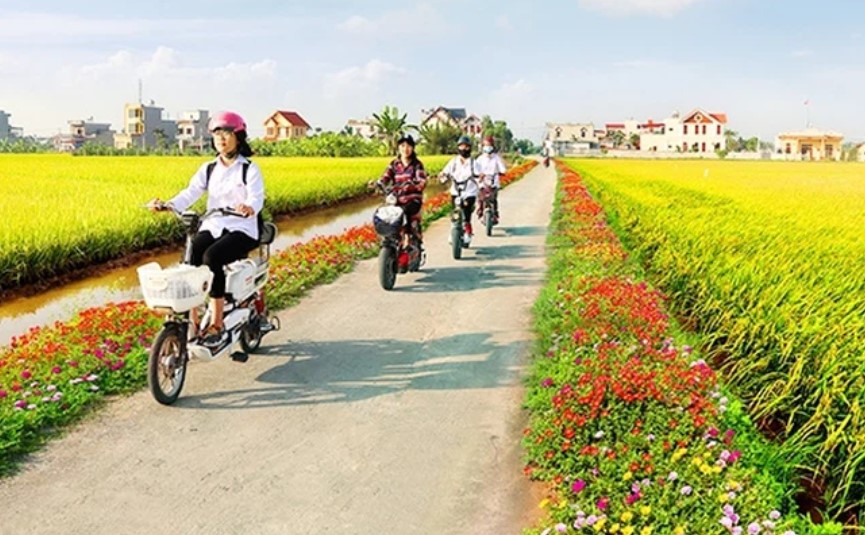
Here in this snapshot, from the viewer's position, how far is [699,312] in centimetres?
623

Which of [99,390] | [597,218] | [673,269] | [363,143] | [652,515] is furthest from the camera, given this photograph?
[363,143]

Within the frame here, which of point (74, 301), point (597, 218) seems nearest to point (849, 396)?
point (74, 301)

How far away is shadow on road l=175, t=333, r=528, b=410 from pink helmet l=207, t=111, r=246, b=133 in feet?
5.62

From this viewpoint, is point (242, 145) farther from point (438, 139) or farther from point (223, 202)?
point (438, 139)

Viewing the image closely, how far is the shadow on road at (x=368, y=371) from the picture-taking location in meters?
4.73

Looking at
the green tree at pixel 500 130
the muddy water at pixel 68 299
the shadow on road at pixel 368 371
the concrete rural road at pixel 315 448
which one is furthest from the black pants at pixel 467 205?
the green tree at pixel 500 130

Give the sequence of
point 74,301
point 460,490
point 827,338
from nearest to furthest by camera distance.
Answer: point 460,490
point 827,338
point 74,301

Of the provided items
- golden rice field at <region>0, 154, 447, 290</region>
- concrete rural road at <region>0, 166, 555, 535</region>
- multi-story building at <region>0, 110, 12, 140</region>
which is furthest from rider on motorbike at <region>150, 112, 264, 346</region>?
multi-story building at <region>0, 110, 12, 140</region>

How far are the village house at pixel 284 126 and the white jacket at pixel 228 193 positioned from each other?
95211 mm

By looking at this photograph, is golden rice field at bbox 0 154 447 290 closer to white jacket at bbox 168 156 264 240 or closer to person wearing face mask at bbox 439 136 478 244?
person wearing face mask at bbox 439 136 478 244

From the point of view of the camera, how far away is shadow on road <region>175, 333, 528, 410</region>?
473 centimetres

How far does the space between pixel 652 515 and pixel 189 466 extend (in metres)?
2.27

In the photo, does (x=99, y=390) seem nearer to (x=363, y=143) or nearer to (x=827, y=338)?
(x=827, y=338)

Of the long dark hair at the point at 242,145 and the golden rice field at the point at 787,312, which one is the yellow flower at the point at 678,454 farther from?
the long dark hair at the point at 242,145
